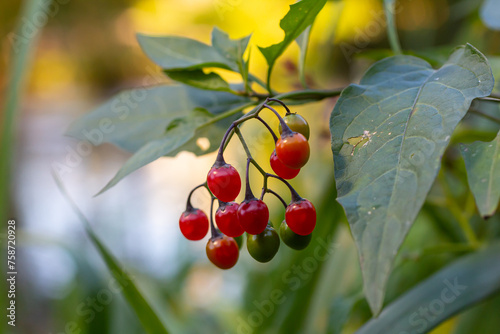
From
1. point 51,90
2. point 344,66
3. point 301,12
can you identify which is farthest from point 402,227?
point 51,90

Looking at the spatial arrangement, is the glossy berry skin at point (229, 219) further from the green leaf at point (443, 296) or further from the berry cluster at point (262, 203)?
the green leaf at point (443, 296)

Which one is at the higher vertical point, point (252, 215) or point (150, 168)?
point (252, 215)

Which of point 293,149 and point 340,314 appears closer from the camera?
point 293,149

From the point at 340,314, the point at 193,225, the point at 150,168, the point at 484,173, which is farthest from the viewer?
the point at 150,168

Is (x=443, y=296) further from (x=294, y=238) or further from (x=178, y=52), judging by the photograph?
(x=178, y=52)

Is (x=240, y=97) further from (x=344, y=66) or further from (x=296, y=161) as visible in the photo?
(x=344, y=66)

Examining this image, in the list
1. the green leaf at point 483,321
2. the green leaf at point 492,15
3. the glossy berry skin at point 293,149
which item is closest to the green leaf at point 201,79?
the glossy berry skin at point 293,149

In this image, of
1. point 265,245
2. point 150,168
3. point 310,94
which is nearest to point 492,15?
point 310,94
